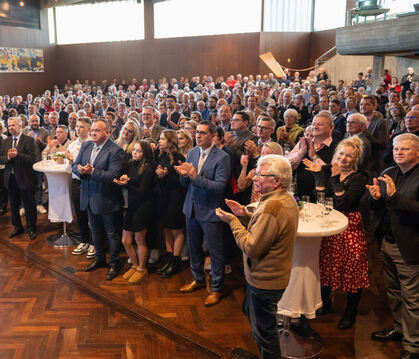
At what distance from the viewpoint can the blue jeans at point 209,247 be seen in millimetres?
3641

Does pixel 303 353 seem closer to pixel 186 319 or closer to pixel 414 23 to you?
pixel 186 319

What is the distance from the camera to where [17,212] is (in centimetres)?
535

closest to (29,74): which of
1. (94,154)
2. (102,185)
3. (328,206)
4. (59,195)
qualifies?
(59,195)

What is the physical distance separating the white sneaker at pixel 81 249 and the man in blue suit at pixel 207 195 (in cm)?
167

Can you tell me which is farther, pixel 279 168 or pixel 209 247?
pixel 209 247

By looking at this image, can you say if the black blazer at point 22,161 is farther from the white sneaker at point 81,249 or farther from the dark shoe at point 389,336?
the dark shoe at point 389,336

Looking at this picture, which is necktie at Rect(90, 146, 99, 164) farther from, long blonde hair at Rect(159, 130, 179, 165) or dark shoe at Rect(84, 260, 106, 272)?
dark shoe at Rect(84, 260, 106, 272)

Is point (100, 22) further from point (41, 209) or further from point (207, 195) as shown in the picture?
point (207, 195)

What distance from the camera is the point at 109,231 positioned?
4207 mm

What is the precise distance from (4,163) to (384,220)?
14.7 ft

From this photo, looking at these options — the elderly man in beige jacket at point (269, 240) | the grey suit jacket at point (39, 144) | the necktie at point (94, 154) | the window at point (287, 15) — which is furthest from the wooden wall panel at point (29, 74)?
the elderly man in beige jacket at point (269, 240)

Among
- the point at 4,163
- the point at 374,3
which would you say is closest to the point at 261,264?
the point at 4,163

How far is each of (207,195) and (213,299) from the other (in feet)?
3.17

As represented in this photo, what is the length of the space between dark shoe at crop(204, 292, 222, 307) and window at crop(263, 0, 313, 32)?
668 inches
